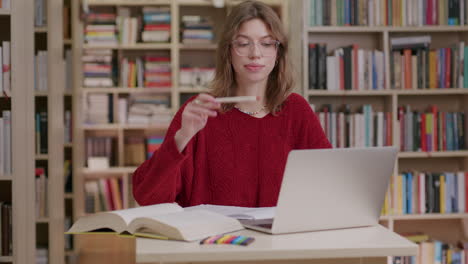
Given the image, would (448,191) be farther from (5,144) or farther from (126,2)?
(126,2)

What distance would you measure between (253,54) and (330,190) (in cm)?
60

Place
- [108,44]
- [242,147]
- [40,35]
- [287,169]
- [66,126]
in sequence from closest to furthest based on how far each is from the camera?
[287,169] < [242,147] < [40,35] < [66,126] < [108,44]

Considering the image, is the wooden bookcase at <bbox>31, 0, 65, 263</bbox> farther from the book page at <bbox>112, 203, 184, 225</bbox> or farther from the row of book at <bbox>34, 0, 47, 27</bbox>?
the book page at <bbox>112, 203, 184, 225</bbox>

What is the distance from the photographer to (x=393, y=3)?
12.2 ft

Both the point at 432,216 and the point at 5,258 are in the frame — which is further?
the point at 432,216

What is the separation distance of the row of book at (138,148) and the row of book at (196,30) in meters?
0.84

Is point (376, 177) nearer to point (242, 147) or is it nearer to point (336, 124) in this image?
point (242, 147)

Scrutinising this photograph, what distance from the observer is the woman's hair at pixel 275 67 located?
188cm

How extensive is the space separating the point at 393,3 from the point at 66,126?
2314mm

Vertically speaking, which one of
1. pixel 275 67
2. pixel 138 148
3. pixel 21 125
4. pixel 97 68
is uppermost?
pixel 97 68

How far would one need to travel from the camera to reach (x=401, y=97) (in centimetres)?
388

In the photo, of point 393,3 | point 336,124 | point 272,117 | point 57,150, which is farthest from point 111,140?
point 272,117

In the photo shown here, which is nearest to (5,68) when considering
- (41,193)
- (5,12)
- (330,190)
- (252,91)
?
(5,12)

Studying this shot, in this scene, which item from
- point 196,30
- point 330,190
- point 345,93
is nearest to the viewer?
point 330,190
